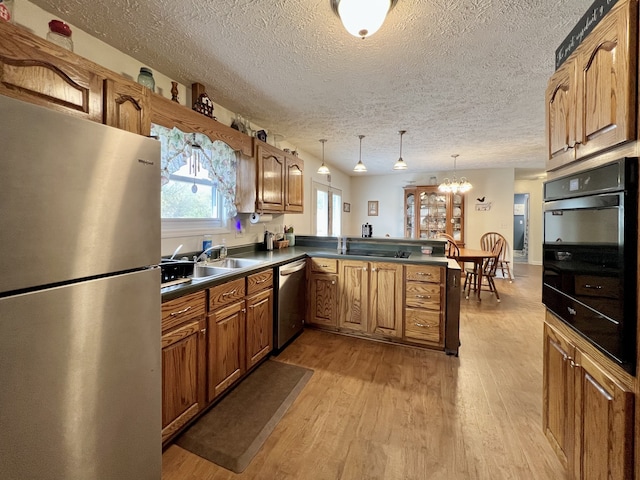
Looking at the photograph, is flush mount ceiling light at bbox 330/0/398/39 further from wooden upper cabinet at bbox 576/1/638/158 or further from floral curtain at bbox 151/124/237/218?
floral curtain at bbox 151/124/237/218

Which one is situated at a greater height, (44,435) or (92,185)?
(92,185)

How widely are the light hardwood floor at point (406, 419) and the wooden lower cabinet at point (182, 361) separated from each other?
0.20 metres

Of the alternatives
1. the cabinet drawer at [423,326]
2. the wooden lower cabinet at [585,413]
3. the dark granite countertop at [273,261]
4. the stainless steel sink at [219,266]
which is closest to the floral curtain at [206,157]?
the stainless steel sink at [219,266]

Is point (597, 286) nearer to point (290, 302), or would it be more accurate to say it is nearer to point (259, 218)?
point (290, 302)

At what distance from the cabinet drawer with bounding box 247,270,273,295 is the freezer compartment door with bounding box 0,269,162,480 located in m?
0.92

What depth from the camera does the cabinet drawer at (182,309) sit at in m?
1.46

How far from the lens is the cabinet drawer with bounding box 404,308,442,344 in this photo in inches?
105

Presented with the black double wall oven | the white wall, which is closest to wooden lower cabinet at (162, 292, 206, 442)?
the black double wall oven

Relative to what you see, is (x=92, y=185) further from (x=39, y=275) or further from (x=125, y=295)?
(x=125, y=295)

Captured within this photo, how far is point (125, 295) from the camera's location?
1.13 metres

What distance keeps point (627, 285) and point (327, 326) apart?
257 cm

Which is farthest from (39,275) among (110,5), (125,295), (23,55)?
(110,5)

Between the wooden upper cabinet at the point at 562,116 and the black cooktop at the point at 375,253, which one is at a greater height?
the wooden upper cabinet at the point at 562,116

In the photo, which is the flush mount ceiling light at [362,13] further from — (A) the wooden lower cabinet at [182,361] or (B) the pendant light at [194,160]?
(A) the wooden lower cabinet at [182,361]
